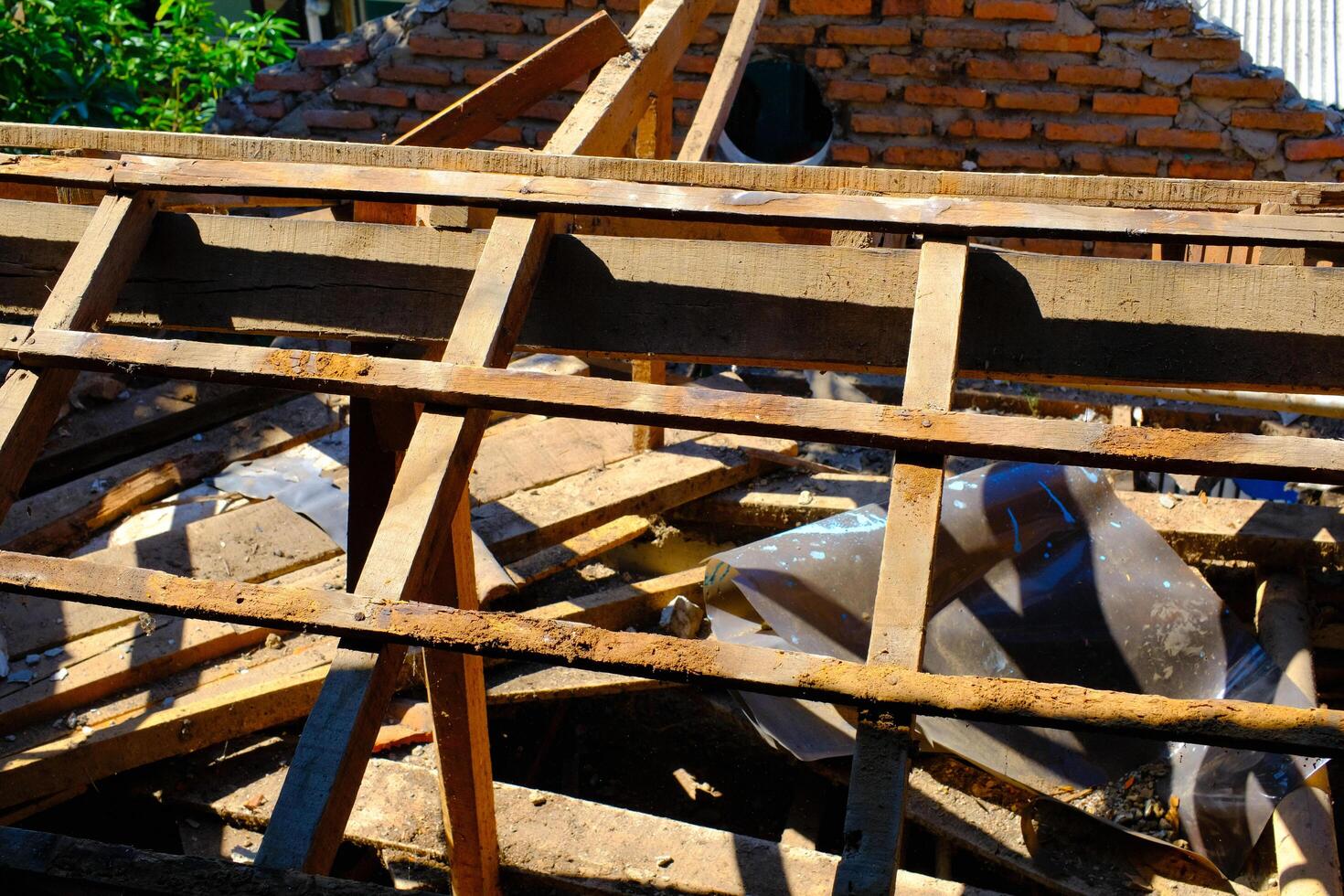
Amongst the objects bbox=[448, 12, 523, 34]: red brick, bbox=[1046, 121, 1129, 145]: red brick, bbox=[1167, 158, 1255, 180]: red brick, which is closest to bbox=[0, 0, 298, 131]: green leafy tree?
bbox=[448, 12, 523, 34]: red brick

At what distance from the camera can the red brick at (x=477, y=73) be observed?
19.3ft

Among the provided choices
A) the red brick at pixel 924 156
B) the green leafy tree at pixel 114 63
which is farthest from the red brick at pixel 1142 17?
the green leafy tree at pixel 114 63

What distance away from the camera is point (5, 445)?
183 centimetres

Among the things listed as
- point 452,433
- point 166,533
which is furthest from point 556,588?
point 452,433

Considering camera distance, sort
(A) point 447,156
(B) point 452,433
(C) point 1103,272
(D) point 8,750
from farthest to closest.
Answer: (D) point 8,750
(A) point 447,156
(C) point 1103,272
(B) point 452,433

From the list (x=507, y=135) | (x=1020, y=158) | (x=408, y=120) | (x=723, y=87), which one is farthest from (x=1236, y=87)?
(x=408, y=120)

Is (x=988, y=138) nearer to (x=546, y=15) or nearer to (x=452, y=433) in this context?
(x=546, y=15)

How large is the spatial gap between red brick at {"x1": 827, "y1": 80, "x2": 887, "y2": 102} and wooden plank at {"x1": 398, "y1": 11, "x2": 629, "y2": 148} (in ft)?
9.22

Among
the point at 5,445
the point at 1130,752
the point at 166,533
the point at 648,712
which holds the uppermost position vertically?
the point at 5,445

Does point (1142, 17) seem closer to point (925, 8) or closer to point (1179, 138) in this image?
point (1179, 138)

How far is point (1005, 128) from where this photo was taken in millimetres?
5629

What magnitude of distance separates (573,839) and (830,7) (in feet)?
14.1

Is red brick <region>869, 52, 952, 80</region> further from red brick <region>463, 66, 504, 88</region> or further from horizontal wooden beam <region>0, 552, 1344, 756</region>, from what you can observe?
horizontal wooden beam <region>0, 552, 1344, 756</region>

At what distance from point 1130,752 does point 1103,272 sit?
6.14 feet
